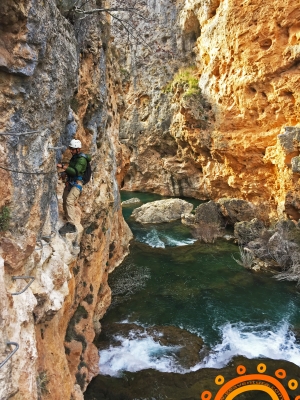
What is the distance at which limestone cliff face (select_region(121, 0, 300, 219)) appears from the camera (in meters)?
15.6

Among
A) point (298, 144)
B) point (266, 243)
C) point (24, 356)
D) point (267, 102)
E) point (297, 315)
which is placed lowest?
point (297, 315)

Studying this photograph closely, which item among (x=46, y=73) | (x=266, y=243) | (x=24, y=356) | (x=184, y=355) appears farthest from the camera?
(x=266, y=243)

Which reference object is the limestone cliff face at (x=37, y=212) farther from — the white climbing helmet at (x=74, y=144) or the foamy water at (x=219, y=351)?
the foamy water at (x=219, y=351)

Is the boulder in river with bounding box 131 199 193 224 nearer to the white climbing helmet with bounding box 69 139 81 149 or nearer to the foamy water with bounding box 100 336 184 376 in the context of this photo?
the foamy water with bounding box 100 336 184 376

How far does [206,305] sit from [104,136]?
6291 millimetres

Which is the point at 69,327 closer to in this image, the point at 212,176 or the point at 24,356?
the point at 24,356

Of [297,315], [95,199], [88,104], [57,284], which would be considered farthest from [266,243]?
[57,284]

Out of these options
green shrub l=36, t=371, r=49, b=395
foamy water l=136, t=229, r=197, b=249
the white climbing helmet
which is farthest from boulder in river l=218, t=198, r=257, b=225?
green shrub l=36, t=371, r=49, b=395

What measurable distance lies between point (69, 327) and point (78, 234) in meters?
1.96

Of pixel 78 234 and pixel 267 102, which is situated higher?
pixel 267 102

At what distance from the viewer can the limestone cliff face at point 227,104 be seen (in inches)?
615

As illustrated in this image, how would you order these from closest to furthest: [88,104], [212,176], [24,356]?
[24,356]
[88,104]
[212,176]

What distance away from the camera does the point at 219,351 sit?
297 inches

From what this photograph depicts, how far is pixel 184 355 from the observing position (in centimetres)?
726
